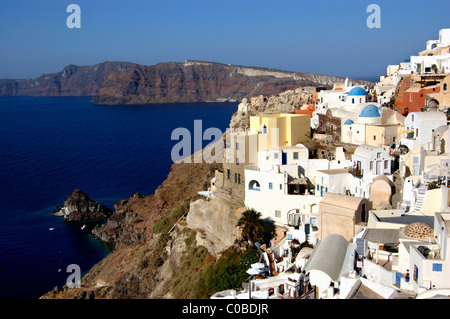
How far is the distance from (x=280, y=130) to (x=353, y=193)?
5378 mm

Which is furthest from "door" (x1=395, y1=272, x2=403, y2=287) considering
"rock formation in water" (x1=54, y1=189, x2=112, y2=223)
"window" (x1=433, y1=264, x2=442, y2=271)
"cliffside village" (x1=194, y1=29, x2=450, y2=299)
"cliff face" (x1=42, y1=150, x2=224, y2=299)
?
"rock formation in water" (x1=54, y1=189, x2=112, y2=223)

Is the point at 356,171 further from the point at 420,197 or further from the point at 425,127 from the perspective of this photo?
the point at 420,197

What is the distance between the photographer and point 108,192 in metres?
56.4

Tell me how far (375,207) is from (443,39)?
2549 cm

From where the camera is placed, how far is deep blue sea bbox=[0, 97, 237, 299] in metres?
37.2

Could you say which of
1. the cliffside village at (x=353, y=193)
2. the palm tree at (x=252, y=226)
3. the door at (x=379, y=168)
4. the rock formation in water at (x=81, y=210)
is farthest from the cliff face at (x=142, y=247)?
the door at (x=379, y=168)

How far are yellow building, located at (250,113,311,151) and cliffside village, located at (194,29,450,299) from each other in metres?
0.05

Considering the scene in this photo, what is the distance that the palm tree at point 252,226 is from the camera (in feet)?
71.9

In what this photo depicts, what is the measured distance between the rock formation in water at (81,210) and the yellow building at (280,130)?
2823 centimetres

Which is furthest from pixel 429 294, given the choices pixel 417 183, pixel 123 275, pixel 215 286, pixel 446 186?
pixel 123 275

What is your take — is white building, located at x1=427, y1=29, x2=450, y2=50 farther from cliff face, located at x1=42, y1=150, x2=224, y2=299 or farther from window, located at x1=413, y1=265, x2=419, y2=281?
window, located at x1=413, y1=265, x2=419, y2=281

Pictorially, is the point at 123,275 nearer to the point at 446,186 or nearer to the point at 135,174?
the point at 446,186

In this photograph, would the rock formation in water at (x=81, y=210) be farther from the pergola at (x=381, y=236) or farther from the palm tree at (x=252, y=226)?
the pergola at (x=381, y=236)

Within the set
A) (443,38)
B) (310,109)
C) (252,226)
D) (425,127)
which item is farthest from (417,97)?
(443,38)
